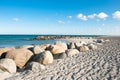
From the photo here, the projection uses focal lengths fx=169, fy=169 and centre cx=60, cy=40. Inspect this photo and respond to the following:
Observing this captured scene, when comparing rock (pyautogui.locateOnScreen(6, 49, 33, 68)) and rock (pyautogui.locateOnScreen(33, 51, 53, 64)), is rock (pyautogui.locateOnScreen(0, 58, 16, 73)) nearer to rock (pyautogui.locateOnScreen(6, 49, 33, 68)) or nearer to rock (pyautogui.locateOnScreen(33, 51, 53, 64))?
rock (pyautogui.locateOnScreen(6, 49, 33, 68))

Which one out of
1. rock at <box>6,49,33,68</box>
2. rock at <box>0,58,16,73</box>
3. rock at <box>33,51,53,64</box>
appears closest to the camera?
rock at <box>0,58,16,73</box>

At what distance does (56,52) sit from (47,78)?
600 centimetres

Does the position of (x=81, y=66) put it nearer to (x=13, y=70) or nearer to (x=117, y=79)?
(x=117, y=79)

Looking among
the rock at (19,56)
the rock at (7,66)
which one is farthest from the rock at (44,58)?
the rock at (7,66)

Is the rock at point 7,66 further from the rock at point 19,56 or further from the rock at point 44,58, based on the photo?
the rock at point 44,58

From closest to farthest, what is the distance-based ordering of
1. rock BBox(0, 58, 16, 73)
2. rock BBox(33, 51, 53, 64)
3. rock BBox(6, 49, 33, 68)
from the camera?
1. rock BBox(0, 58, 16, 73)
2. rock BBox(33, 51, 53, 64)
3. rock BBox(6, 49, 33, 68)

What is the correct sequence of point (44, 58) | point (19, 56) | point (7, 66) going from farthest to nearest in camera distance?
1. point (19, 56)
2. point (44, 58)
3. point (7, 66)

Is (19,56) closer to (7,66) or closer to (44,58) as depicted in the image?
(44,58)

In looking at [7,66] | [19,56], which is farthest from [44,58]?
[7,66]

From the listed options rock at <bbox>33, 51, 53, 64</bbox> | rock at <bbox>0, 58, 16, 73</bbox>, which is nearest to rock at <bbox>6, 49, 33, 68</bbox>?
rock at <bbox>33, 51, 53, 64</bbox>

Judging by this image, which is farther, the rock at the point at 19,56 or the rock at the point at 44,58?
the rock at the point at 19,56

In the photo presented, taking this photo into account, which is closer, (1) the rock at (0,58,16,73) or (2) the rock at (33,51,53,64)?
(1) the rock at (0,58,16,73)

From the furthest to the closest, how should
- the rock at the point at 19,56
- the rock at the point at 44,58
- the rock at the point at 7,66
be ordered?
the rock at the point at 19,56 → the rock at the point at 44,58 → the rock at the point at 7,66

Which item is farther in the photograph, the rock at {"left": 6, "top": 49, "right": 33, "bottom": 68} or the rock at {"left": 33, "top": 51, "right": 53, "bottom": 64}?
the rock at {"left": 6, "top": 49, "right": 33, "bottom": 68}
